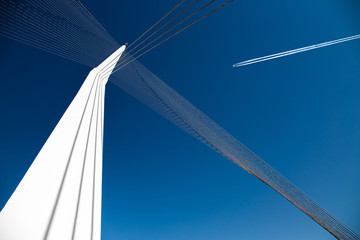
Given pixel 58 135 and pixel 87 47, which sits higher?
pixel 87 47

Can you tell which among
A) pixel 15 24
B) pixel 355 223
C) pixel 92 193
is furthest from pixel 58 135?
pixel 355 223

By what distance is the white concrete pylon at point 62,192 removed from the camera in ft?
1.82

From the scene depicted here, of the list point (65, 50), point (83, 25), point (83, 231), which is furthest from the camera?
point (83, 25)

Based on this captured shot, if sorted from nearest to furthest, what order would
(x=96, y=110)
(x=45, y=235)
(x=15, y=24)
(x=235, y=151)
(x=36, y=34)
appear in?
(x=45, y=235), (x=96, y=110), (x=15, y=24), (x=36, y=34), (x=235, y=151)

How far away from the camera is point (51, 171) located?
76 centimetres

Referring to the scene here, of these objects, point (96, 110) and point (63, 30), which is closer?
point (96, 110)

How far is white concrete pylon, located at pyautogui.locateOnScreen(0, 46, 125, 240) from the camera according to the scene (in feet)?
1.82

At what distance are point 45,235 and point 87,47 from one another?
4.34 metres

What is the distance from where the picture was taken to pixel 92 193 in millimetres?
894

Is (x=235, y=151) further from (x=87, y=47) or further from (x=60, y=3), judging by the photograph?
(x=60, y=3)

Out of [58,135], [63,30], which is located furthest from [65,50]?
[58,135]

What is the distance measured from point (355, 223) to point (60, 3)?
22660 millimetres

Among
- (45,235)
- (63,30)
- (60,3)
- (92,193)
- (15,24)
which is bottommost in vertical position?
(45,235)

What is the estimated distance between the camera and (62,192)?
0.71m
